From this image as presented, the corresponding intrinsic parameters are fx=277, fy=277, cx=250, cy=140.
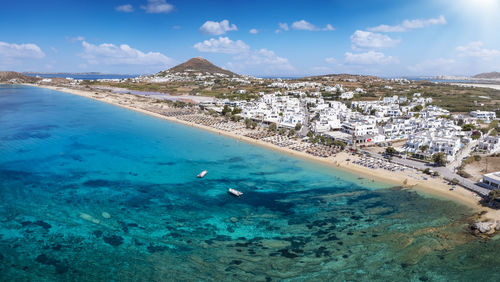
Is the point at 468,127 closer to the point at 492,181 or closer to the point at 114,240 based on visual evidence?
the point at 492,181

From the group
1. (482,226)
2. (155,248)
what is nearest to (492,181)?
(482,226)

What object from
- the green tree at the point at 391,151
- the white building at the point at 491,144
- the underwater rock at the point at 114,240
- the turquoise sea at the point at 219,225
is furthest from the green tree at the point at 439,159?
the underwater rock at the point at 114,240

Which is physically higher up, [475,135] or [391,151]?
[475,135]

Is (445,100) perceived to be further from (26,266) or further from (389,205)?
(26,266)

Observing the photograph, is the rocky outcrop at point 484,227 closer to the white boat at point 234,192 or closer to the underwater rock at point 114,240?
the white boat at point 234,192

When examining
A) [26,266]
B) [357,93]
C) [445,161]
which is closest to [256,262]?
[26,266]

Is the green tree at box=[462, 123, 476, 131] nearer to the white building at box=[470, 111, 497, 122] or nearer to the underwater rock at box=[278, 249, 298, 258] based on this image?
the white building at box=[470, 111, 497, 122]
